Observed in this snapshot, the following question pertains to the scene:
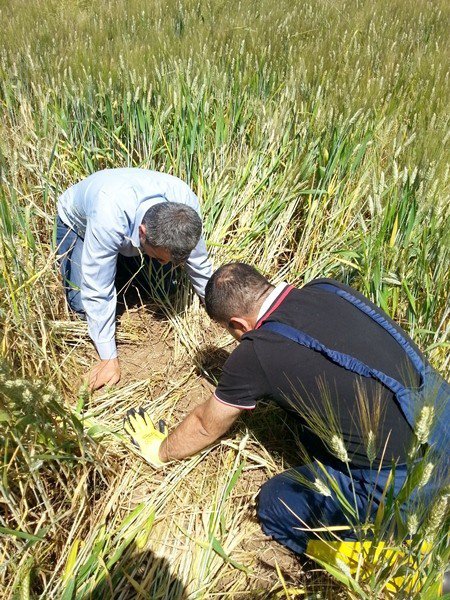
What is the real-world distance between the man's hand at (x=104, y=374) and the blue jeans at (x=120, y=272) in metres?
0.30

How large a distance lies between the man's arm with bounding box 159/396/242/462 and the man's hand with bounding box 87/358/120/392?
47cm

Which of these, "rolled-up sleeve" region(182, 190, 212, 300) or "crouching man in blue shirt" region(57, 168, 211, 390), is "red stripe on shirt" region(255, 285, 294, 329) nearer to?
"crouching man in blue shirt" region(57, 168, 211, 390)

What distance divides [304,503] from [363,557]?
17.5 inches

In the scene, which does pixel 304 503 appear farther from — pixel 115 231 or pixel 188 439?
pixel 115 231

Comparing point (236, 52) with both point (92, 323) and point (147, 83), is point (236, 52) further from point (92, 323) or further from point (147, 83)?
point (92, 323)

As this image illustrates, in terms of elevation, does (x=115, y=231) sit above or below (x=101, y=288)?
above

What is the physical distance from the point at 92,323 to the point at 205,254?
22.7 inches

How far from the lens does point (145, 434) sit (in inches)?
76.5

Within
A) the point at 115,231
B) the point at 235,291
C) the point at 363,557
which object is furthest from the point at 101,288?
the point at 363,557

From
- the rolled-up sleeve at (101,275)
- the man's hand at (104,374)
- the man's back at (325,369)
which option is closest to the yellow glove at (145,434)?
the man's hand at (104,374)

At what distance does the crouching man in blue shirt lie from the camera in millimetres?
1935

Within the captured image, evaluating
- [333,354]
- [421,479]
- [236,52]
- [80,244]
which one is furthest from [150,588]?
[236,52]

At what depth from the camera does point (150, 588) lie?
1538 millimetres

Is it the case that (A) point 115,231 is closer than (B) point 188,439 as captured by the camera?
No
